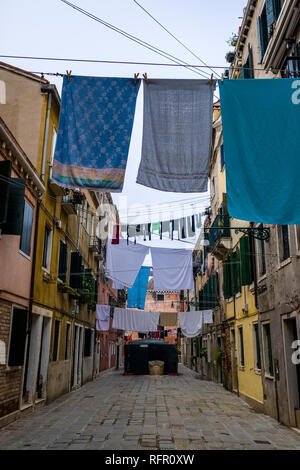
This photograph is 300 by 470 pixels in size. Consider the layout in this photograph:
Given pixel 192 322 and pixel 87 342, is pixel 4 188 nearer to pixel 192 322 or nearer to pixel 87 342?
pixel 87 342

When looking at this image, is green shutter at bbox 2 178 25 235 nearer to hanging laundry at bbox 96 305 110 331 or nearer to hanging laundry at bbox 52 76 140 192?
hanging laundry at bbox 52 76 140 192

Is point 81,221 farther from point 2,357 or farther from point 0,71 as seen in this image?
point 2,357

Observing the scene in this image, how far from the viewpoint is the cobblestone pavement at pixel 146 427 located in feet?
Result: 23.2

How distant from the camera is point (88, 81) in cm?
749

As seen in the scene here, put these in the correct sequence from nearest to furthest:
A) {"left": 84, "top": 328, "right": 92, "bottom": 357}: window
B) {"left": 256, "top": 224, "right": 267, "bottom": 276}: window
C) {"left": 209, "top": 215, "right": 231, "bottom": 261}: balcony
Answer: {"left": 256, "top": 224, "right": 267, "bottom": 276}: window
{"left": 209, "top": 215, "right": 231, "bottom": 261}: balcony
{"left": 84, "top": 328, "right": 92, "bottom": 357}: window

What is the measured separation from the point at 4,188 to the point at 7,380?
4.34 meters

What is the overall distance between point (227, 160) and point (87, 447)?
5322 millimetres

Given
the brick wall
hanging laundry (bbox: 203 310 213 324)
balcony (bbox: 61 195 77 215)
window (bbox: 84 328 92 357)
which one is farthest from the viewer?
hanging laundry (bbox: 203 310 213 324)

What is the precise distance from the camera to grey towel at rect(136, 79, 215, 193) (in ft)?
23.8

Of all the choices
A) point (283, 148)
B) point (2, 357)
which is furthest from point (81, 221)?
point (283, 148)

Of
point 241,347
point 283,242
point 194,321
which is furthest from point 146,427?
point 194,321

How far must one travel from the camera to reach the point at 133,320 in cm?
2491

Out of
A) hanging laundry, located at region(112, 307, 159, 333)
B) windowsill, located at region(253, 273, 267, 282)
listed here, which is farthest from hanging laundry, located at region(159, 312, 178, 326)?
windowsill, located at region(253, 273, 267, 282)

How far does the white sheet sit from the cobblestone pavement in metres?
8.37
